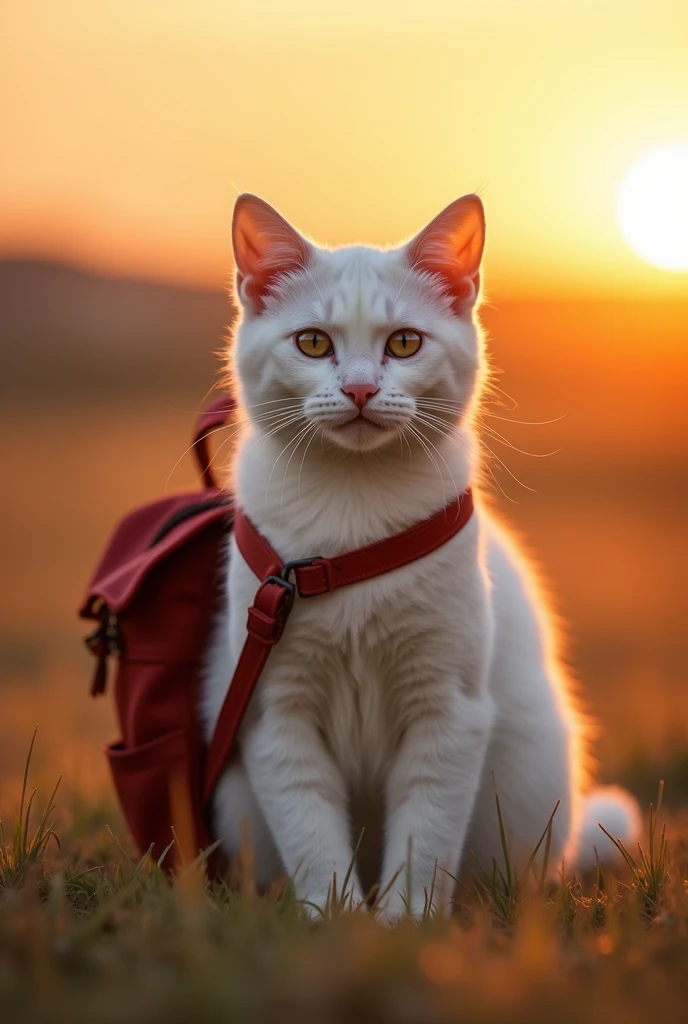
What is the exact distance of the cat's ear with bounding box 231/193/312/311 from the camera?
244cm

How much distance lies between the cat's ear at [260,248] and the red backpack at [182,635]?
395 millimetres

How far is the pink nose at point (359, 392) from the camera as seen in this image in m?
2.14

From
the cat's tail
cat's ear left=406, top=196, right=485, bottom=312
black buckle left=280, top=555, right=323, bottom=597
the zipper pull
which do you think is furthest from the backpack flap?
the cat's tail

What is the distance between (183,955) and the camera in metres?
1.34

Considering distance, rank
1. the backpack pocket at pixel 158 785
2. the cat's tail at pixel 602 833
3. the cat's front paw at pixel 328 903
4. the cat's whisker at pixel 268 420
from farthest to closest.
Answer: the cat's tail at pixel 602 833
the backpack pocket at pixel 158 785
the cat's whisker at pixel 268 420
the cat's front paw at pixel 328 903

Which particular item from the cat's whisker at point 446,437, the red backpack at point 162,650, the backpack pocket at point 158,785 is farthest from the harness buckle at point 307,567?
the backpack pocket at point 158,785

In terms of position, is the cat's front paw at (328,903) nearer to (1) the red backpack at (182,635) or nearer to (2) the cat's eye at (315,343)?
(1) the red backpack at (182,635)

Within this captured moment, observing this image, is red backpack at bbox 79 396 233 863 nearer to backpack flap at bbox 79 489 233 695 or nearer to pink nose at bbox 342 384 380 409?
backpack flap at bbox 79 489 233 695

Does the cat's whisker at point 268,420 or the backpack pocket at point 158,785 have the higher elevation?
the cat's whisker at point 268,420

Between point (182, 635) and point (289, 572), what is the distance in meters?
0.57

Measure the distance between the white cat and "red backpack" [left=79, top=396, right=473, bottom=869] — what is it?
0.15ft

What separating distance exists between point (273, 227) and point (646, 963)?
1829 mm

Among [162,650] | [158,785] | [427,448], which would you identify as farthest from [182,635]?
[427,448]

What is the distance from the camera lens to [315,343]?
7.59 feet
